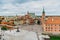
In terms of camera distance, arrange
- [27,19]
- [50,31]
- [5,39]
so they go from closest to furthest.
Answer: [5,39], [50,31], [27,19]

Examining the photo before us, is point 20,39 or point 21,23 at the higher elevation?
point 20,39

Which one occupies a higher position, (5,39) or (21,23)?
(5,39)

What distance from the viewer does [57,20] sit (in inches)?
489

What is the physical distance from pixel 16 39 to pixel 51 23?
7.44m

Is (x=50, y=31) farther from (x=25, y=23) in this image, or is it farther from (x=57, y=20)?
(x=25, y=23)

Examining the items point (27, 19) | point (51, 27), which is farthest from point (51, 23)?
point (27, 19)

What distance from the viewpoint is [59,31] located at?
11953 millimetres

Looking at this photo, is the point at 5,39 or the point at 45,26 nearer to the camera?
the point at 5,39

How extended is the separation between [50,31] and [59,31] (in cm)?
60

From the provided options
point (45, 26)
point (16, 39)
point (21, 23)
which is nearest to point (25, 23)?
point (21, 23)

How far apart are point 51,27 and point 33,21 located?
13.0ft

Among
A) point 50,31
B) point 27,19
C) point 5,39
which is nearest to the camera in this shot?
point 5,39

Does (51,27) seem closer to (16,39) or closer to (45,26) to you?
(45,26)

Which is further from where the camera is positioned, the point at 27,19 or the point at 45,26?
the point at 27,19
